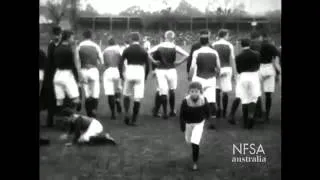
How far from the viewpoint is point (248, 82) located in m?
7.33

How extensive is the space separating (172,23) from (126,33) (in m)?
0.64

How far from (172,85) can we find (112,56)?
0.95 m

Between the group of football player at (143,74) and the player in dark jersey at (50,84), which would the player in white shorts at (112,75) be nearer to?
the group of football player at (143,74)

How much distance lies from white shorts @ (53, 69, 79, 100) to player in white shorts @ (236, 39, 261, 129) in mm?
2237

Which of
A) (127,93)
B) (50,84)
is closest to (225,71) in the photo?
(127,93)

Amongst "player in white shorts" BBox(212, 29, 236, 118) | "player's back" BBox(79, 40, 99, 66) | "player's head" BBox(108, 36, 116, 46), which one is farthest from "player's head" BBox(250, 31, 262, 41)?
"player's back" BBox(79, 40, 99, 66)

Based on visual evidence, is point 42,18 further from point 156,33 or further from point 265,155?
point 265,155

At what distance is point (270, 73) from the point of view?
7172 millimetres

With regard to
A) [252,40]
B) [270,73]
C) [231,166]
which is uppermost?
[252,40]

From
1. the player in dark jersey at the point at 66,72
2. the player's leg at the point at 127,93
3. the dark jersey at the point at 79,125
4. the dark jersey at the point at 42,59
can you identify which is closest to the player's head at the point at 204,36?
the player's leg at the point at 127,93

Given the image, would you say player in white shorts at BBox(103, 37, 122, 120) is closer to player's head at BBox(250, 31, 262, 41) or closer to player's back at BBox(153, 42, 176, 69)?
player's back at BBox(153, 42, 176, 69)
